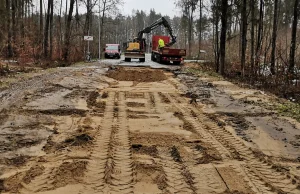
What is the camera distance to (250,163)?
555cm

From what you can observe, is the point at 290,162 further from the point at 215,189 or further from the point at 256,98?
the point at 256,98

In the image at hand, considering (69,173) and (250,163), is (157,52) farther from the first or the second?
(69,173)

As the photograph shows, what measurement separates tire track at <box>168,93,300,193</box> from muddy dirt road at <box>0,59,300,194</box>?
16mm

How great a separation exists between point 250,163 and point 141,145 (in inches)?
77.2

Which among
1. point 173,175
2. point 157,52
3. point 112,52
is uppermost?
point 112,52

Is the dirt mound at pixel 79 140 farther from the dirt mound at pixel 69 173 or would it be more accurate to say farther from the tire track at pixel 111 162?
the dirt mound at pixel 69 173

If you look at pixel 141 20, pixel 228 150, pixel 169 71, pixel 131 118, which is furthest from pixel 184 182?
pixel 141 20

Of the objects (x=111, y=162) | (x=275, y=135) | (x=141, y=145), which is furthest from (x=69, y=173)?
(x=275, y=135)

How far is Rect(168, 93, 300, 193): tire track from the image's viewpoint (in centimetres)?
468

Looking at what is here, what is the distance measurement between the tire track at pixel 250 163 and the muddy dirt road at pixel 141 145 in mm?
16

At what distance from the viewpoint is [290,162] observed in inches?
225

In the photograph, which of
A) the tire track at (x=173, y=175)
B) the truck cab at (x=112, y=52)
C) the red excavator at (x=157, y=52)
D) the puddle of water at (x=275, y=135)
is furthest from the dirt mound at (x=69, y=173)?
the truck cab at (x=112, y=52)

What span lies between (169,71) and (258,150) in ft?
51.3

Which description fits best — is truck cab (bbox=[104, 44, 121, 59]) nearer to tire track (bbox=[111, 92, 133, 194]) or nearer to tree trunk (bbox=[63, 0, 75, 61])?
tree trunk (bbox=[63, 0, 75, 61])
